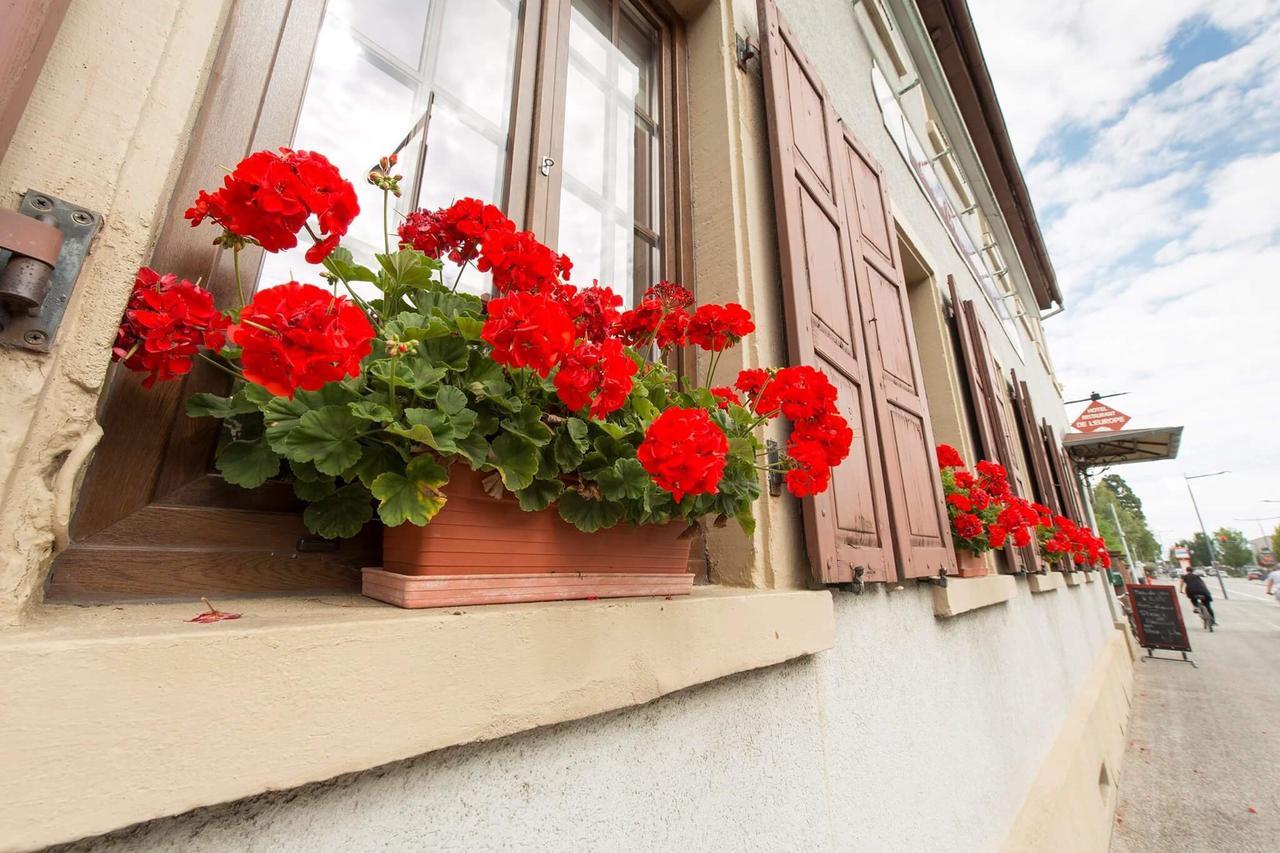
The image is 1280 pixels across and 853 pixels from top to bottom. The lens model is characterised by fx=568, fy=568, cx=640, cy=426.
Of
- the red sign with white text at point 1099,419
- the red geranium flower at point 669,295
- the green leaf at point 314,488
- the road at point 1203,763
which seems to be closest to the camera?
the green leaf at point 314,488

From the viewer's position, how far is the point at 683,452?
2.49 ft

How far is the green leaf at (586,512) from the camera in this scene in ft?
2.83

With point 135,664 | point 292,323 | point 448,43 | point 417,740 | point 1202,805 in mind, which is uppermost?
point 448,43

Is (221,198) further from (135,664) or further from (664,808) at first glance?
(664,808)

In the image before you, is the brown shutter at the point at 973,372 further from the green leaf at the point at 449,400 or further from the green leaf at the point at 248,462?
the green leaf at the point at 248,462

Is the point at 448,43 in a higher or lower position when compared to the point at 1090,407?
lower

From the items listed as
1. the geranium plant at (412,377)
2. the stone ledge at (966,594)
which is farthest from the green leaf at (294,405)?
the stone ledge at (966,594)

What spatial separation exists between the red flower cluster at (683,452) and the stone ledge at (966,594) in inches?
75.5

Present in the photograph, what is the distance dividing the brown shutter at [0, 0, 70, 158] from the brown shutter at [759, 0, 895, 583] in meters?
1.56

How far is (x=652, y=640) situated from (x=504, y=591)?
267 mm

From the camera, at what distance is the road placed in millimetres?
3932

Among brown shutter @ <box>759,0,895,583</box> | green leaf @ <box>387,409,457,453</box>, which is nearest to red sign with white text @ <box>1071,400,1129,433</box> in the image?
brown shutter @ <box>759,0,895,583</box>

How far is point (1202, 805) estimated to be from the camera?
14.1ft

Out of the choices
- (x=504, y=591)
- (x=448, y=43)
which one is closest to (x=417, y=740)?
(x=504, y=591)
